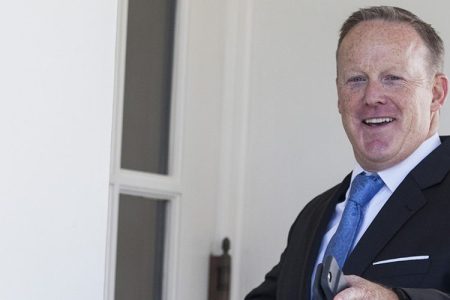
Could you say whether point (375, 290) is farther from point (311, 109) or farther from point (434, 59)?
point (311, 109)

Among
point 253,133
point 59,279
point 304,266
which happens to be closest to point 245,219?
point 253,133

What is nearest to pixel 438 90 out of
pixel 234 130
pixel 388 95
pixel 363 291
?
pixel 388 95

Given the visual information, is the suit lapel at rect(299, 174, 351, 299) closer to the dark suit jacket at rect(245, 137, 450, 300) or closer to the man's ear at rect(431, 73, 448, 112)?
the dark suit jacket at rect(245, 137, 450, 300)

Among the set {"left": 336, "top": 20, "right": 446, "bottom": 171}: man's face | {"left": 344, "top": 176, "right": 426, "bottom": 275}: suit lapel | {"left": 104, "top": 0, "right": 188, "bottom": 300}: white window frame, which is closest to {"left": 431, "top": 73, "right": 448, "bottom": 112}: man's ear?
{"left": 336, "top": 20, "right": 446, "bottom": 171}: man's face

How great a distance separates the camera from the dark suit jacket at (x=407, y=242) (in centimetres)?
211

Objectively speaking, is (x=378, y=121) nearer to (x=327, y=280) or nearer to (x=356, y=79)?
(x=356, y=79)

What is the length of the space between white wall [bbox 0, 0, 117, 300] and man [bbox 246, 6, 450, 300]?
0.44 metres

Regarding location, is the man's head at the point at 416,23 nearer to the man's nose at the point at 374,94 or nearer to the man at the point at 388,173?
the man at the point at 388,173

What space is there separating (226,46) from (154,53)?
0.92 ft

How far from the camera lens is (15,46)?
213 centimetres

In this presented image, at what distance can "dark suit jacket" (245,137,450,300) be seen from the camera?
2.11m

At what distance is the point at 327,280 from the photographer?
1.73 metres

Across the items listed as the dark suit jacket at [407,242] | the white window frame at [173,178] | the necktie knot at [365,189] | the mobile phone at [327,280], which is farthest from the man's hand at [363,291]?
the white window frame at [173,178]

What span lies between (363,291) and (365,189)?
0.52 meters
